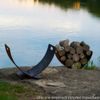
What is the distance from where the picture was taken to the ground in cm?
821

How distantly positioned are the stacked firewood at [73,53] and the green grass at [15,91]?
3.64m

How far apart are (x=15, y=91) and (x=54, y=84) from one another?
3.16ft

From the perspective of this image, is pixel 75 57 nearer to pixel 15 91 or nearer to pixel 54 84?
pixel 54 84

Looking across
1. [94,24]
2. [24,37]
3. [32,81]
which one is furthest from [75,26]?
[32,81]

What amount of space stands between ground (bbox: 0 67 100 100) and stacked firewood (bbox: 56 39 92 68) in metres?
1.73

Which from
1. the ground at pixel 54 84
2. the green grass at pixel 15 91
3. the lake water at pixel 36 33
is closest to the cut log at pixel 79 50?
the lake water at pixel 36 33

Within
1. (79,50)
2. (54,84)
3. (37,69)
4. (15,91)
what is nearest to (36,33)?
(79,50)

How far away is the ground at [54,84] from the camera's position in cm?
821

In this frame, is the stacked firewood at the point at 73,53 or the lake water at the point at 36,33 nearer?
the stacked firewood at the point at 73,53

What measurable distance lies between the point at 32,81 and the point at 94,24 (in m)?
16.8

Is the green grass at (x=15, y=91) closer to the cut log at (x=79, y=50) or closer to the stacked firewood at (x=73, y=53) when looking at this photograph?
the stacked firewood at (x=73, y=53)

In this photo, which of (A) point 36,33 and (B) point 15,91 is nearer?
(B) point 15,91

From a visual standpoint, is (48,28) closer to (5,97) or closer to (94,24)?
(94,24)

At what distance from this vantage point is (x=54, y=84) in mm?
8969
